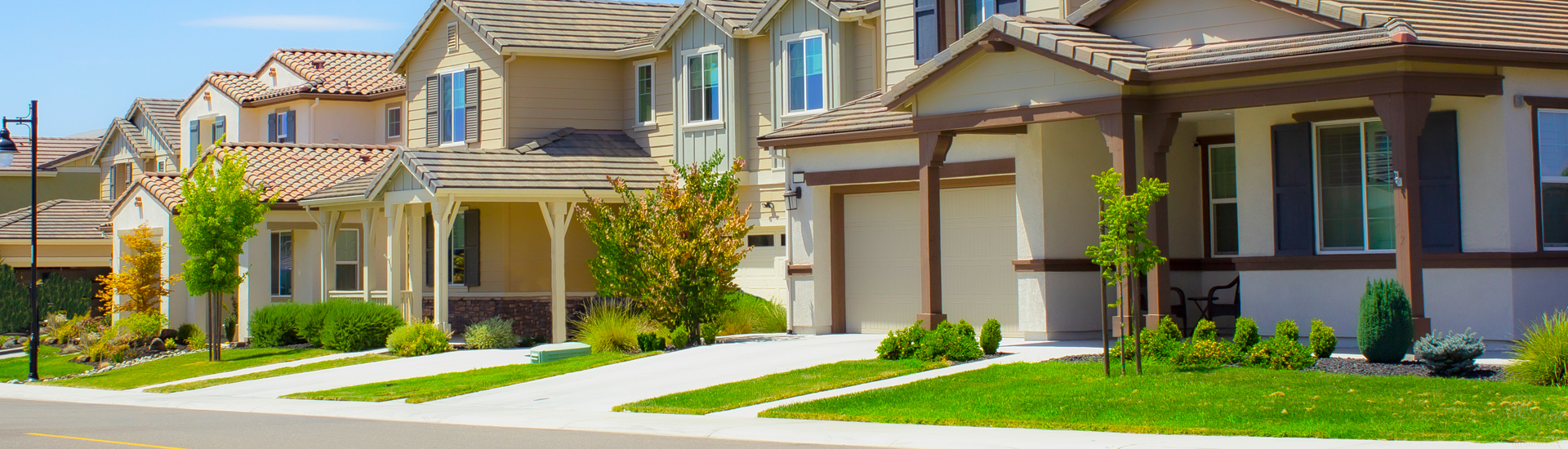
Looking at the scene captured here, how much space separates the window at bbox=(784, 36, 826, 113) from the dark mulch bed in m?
11.4

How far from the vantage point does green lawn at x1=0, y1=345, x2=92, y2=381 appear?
984 inches

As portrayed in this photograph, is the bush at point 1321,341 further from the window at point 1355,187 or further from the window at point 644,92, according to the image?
the window at point 644,92

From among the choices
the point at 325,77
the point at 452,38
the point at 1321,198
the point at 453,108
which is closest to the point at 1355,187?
the point at 1321,198

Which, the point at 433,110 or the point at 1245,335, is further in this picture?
the point at 433,110

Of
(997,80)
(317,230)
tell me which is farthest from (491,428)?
(317,230)

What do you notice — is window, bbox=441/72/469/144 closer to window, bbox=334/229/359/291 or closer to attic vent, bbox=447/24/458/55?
attic vent, bbox=447/24/458/55

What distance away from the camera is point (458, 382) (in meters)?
17.5

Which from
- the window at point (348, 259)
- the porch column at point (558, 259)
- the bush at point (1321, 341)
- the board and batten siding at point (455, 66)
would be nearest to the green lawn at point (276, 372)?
the porch column at point (558, 259)

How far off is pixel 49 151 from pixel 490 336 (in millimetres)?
37821

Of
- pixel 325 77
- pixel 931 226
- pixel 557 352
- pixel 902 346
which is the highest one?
pixel 325 77

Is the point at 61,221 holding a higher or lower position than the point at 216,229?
higher

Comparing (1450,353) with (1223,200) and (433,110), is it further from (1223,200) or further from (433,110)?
(433,110)

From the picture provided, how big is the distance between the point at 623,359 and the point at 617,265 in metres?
1.99

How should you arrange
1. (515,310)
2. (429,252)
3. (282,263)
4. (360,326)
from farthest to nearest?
1. (282,263)
2. (429,252)
3. (515,310)
4. (360,326)
